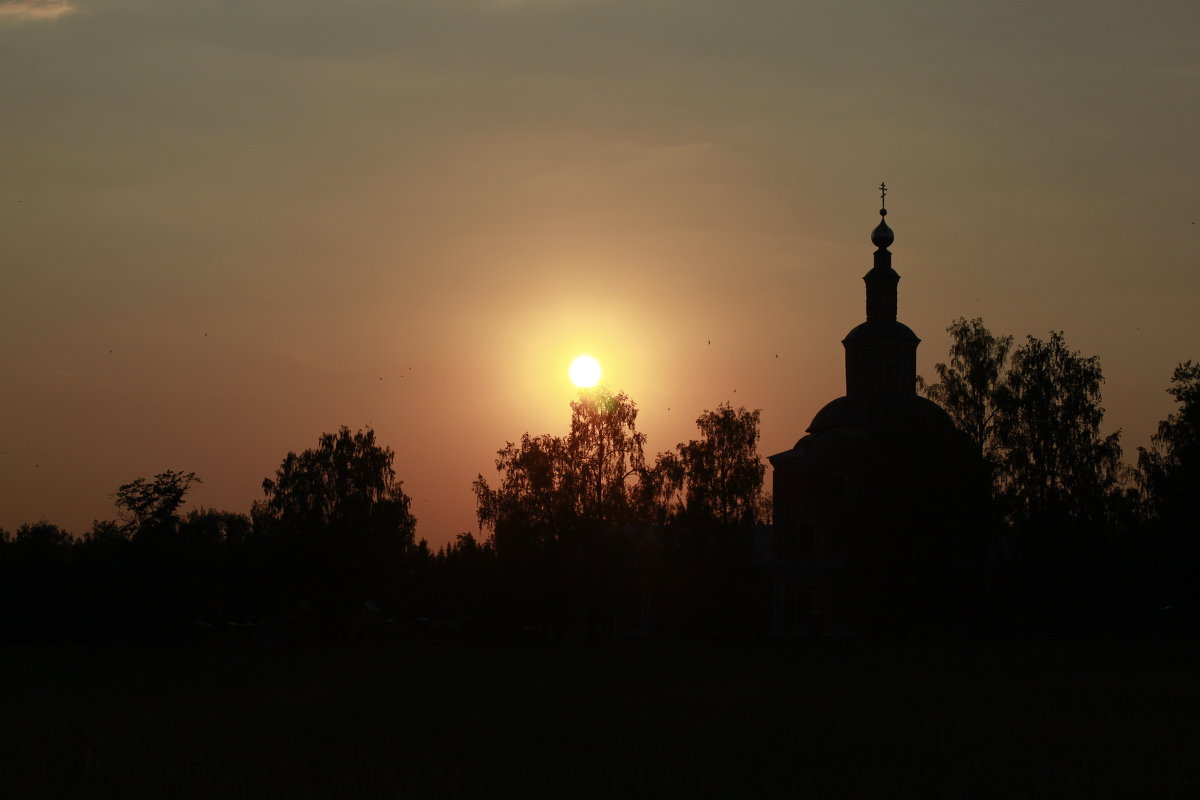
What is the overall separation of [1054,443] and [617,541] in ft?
68.2

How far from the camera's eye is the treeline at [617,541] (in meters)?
58.5

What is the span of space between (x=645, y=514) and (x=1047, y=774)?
54.6 m

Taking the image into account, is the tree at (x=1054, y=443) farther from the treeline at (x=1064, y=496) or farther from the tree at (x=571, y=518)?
the tree at (x=571, y=518)

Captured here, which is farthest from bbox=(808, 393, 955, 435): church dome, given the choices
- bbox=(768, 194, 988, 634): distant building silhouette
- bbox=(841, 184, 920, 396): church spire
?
bbox=(768, 194, 988, 634): distant building silhouette

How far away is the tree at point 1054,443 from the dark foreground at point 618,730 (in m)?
15.1

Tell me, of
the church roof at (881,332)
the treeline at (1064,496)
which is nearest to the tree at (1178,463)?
→ the treeline at (1064,496)

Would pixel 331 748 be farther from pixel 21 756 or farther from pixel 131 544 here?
pixel 131 544

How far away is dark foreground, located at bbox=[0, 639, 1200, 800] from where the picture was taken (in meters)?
17.1

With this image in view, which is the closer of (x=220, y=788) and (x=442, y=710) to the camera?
(x=220, y=788)

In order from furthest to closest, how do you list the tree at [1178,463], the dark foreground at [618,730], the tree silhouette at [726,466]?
the tree silhouette at [726,466]
the tree at [1178,463]
the dark foreground at [618,730]

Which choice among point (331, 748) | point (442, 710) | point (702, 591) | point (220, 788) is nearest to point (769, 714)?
point (442, 710)

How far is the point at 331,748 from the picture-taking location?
21.1 m

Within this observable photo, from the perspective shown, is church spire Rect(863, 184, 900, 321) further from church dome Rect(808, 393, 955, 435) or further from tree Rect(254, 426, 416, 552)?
tree Rect(254, 426, 416, 552)

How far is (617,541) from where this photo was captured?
7069cm
